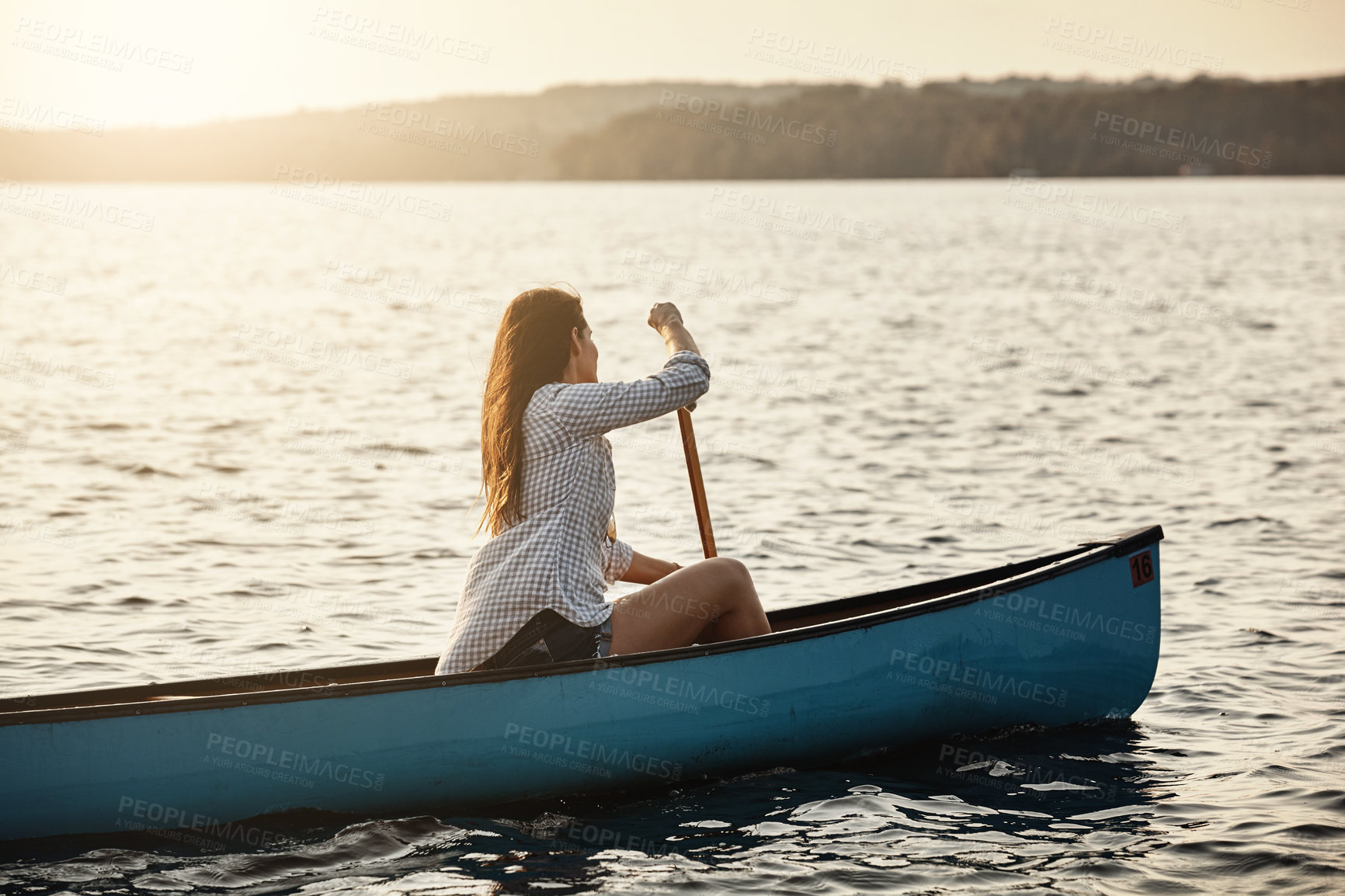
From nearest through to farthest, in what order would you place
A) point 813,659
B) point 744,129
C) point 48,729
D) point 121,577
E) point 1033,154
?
1. point 48,729
2. point 813,659
3. point 121,577
4. point 1033,154
5. point 744,129

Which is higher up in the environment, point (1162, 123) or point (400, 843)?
point (1162, 123)

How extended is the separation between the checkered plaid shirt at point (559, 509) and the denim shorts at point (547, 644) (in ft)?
0.09

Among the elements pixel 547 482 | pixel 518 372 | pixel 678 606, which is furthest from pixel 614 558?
pixel 518 372

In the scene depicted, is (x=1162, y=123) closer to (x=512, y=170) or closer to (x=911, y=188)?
(x=911, y=188)

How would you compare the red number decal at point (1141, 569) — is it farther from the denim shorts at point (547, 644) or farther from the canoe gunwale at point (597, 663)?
the denim shorts at point (547, 644)

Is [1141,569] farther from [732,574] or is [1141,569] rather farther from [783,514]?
[783,514]

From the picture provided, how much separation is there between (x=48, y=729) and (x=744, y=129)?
380 feet

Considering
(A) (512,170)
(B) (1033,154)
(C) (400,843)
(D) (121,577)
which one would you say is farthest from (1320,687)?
(A) (512,170)

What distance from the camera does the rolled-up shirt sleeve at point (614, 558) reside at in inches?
201

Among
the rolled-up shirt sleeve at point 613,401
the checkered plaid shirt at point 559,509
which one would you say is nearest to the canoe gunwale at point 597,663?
the checkered plaid shirt at point 559,509

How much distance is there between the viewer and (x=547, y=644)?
15.7ft

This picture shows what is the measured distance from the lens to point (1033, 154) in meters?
107

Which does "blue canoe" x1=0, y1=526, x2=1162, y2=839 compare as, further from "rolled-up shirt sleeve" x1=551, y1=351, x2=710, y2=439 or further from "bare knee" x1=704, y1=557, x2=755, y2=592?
"rolled-up shirt sleeve" x1=551, y1=351, x2=710, y2=439

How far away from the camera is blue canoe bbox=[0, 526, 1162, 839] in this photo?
460 centimetres
